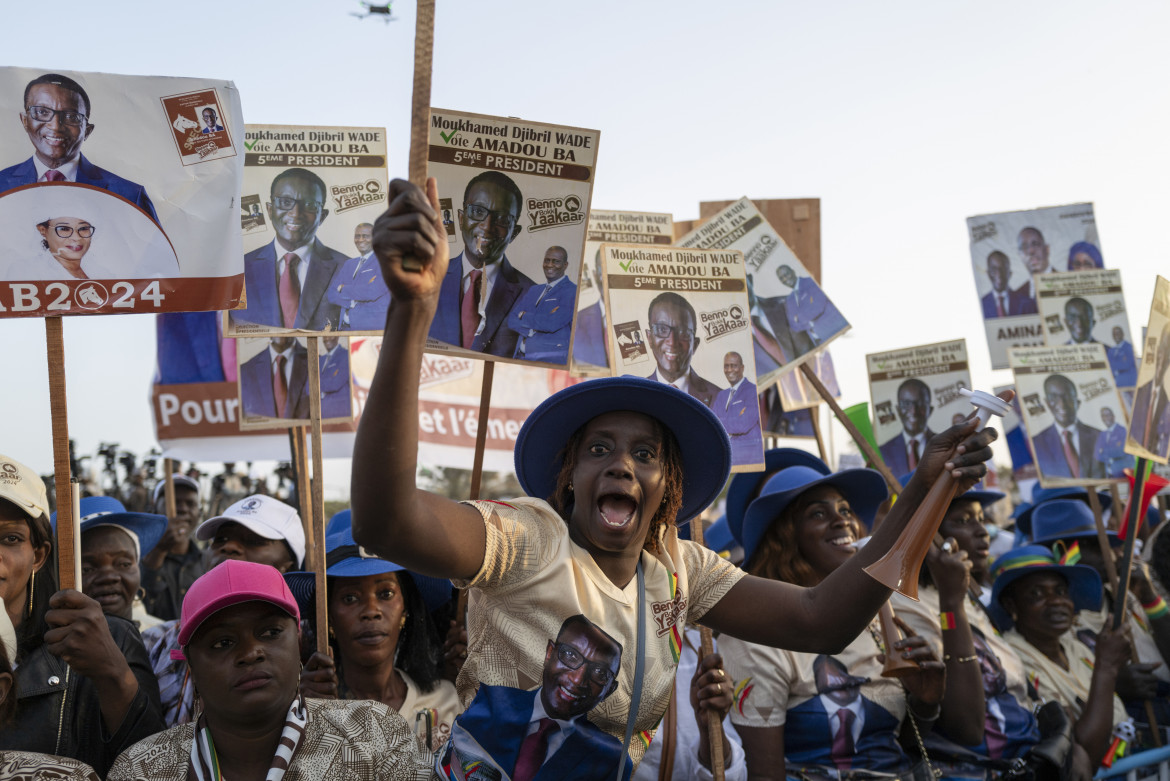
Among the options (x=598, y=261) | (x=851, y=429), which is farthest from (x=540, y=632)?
(x=598, y=261)

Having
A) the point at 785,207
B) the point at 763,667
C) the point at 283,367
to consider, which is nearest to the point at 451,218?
the point at 283,367

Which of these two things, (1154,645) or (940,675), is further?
(1154,645)

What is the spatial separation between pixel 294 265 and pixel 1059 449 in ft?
15.3

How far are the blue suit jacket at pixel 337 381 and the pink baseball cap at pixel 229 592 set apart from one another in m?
2.23

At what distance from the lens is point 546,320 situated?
4027 millimetres

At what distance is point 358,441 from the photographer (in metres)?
1.87

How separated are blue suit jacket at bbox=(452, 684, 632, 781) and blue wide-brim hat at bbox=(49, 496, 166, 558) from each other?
2.61 metres

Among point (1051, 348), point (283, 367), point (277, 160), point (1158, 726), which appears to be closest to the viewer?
point (277, 160)

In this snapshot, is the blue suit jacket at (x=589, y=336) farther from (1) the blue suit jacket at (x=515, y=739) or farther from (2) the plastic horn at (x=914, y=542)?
(1) the blue suit jacket at (x=515, y=739)

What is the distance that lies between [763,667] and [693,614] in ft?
4.00

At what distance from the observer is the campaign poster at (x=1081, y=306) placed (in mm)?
7309

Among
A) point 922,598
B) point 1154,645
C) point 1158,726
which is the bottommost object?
point 1158,726

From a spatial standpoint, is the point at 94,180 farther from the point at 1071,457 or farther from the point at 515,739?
the point at 1071,457

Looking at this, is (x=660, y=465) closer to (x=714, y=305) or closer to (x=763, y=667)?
(x=763, y=667)
